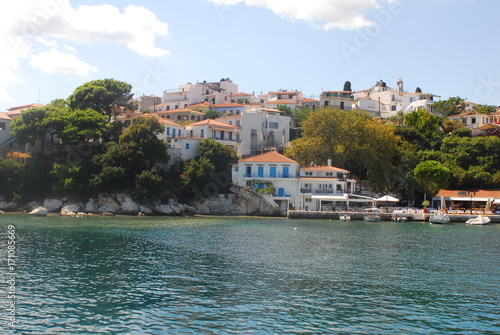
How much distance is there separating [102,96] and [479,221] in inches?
2037

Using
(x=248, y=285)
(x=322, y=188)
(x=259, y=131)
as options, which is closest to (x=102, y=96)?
(x=259, y=131)

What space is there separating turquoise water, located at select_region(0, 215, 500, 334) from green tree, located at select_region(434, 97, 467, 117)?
2435 inches

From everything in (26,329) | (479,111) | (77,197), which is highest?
(479,111)

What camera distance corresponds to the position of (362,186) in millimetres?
71500

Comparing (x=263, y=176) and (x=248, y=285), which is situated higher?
(x=263, y=176)

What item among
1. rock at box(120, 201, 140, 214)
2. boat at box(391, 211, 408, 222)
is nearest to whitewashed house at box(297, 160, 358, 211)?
boat at box(391, 211, 408, 222)

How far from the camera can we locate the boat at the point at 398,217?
58.6 meters

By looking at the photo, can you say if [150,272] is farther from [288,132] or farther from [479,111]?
[479,111]

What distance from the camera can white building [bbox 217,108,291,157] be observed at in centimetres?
7812

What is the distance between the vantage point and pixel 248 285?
20.8m

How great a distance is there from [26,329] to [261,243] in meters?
21.4

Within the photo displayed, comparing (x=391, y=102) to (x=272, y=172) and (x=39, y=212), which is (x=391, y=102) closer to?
(x=272, y=172)

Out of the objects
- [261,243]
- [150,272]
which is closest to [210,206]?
[261,243]

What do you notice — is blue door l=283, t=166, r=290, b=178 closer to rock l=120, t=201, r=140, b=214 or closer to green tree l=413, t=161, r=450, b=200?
green tree l=413, t=161, r=450, b=200
